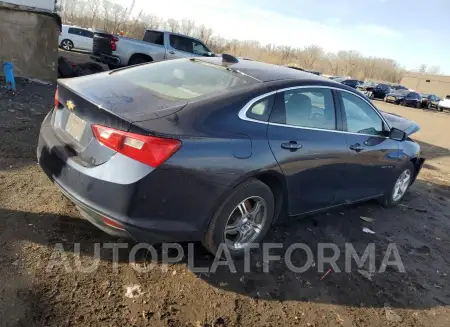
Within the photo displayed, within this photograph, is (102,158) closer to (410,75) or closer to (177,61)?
(177,61)

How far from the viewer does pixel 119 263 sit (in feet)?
10.1

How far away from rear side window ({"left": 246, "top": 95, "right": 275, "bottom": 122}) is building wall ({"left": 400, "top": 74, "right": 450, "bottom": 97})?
228ft

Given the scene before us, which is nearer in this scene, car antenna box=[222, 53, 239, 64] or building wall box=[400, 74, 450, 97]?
car antenna box=[222, 53, 239, 64]

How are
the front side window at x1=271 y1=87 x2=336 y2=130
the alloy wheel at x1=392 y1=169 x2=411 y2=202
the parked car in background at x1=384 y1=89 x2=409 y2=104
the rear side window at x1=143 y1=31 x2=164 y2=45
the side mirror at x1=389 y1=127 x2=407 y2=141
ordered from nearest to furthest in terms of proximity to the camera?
the front side window at x1=271 y1=87 x2=336 y2=130
the side mirror at x1=389 y1=127 x2=407 y2=141
the alloy wheel at x1=392 y1=169 x2=411 y2=202
the rear side window at x1=143 y1=31 x2=164 y2=45
the parked car in background at x1=384 y1=89 x2=409 y2=104

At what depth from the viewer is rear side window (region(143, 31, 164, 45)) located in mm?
14141

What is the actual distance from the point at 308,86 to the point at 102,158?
2.11 meters

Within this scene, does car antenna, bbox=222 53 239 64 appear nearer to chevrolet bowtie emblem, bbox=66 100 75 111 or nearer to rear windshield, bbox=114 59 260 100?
rear windshield, bbox=114 59 260 100

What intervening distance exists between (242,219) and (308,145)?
926 mm

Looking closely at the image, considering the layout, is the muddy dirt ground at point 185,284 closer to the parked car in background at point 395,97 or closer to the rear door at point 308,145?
the rear door at point 308,145

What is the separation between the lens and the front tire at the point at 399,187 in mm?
5297

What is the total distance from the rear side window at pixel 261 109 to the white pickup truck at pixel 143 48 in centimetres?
1001

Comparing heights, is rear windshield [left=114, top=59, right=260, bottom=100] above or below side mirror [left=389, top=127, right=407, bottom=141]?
above

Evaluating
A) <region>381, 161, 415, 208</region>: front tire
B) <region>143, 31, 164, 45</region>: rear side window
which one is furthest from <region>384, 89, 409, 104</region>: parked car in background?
<region>381, 161, 415, 208</region>: front tire

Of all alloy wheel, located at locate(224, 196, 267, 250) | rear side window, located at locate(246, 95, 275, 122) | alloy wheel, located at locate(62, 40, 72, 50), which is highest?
rear side window, located at locate(246, 95, 275, 122)
